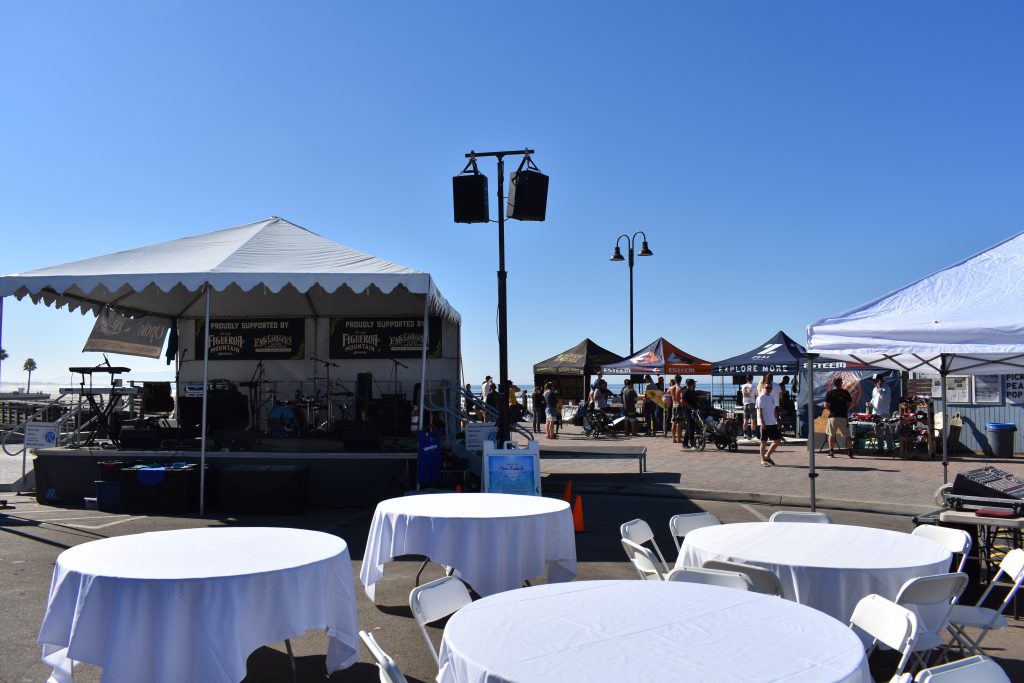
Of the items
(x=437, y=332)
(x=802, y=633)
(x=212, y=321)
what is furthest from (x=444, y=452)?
(x=802, y=633)

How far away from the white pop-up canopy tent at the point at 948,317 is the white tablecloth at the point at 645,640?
413cm

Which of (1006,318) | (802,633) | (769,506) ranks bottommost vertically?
(769,506)

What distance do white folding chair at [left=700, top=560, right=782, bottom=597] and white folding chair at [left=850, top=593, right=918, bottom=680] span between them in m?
0.44

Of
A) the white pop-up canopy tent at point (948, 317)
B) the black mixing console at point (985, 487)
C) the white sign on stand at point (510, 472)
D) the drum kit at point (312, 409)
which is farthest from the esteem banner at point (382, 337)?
the black mixing console at point (985, 487)

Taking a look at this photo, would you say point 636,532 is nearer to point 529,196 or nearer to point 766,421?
point 529,196

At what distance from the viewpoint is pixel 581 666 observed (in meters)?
2.60

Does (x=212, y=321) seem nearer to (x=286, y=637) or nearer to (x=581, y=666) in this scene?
(x=286, y=637)

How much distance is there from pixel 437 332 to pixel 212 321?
448cm

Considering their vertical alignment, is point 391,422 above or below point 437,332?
below

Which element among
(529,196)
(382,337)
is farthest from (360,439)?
(382,337)

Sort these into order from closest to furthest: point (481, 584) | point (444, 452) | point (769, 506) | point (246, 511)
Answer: point (481, 584) → point (246, 511) → point (769, 506) → point (444, 452)

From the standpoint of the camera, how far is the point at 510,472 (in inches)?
372

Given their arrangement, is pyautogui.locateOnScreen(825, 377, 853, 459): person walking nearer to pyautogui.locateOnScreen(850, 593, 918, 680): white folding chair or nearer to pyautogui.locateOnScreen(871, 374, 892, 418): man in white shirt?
pyautogui.locateOnScreen(871, 374, 892, 418): man in white shirt

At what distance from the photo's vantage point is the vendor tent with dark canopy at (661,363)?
2372cm
